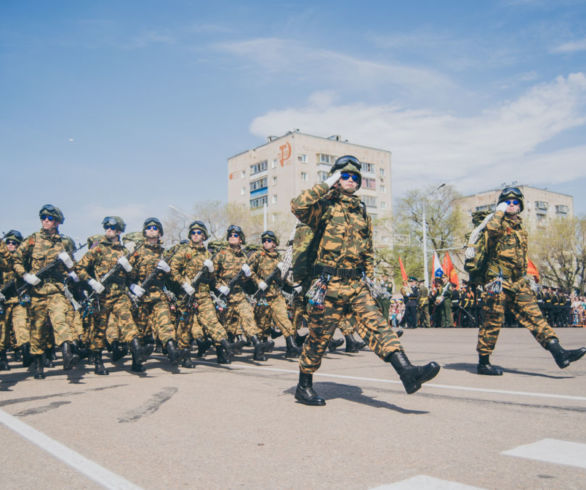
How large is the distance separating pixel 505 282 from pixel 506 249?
1.40 feet

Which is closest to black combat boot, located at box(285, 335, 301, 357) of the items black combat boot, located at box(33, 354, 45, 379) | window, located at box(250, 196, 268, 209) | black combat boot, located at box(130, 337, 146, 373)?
black combat boot, located at box(130, 337, 146, 373)

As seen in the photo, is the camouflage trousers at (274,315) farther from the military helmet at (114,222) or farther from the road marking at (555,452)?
the road marking at (555,452)

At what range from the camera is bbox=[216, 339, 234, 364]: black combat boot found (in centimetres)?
884

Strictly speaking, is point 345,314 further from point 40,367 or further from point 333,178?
point 40,367

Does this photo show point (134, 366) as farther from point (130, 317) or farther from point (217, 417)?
point (217, 417)

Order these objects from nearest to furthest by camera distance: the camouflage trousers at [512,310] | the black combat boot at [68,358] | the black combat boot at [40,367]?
the camouflage trousers at [512,310]
the black combat boot at [68,358]
the black combat boot at [40,367]

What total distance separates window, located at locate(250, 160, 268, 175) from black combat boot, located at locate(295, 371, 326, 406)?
7265cm

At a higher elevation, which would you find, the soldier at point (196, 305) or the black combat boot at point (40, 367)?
the soldier at point (196, 305)

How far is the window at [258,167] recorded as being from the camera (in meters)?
77.4

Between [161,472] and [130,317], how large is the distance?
198 inches

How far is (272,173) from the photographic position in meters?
75.9

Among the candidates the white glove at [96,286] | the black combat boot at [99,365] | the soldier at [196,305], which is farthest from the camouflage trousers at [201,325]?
the white glove at [96,286]

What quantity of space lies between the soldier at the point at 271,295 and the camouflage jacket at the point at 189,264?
930 mm

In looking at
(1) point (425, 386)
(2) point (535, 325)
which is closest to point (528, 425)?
(1) point (425, 386)
